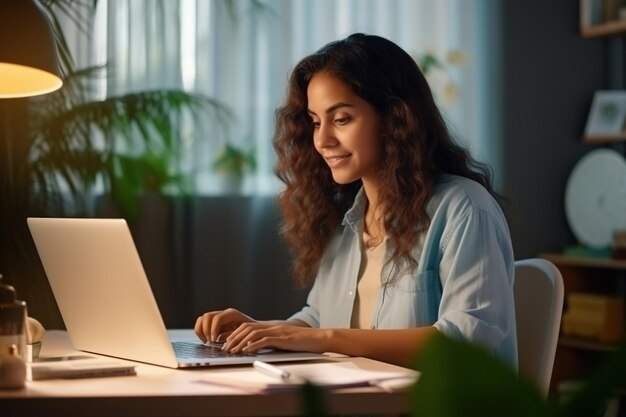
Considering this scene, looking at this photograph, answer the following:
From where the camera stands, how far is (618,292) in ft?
15.0

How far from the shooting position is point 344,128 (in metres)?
1.93

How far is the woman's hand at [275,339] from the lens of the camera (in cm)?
149

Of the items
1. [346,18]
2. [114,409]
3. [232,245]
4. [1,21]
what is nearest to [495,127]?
[346,18]

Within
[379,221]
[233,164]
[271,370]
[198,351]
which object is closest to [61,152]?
[233,164]

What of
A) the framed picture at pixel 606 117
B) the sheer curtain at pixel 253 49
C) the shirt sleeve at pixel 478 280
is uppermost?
the sheer curtain at pixel 253 49

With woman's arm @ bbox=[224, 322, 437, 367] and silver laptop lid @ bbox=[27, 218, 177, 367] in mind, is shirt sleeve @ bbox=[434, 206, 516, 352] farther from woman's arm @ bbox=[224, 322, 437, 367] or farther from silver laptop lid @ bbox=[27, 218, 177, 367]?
silver laptop lid @ bbox=[27, 218, 177, 367]

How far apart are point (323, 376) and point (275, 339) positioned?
21 cm

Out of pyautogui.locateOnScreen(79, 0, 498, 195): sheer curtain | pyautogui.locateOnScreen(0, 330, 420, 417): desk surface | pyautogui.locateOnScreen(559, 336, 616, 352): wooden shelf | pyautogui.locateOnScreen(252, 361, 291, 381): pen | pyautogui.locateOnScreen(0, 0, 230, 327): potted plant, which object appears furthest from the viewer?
pyautogui.locateOnScreen(559, 336, 616, 352): wooden shelf

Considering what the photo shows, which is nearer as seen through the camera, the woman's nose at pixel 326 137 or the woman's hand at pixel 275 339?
the woman's hand at pixel 275 339

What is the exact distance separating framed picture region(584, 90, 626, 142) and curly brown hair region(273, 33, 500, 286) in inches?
98.2

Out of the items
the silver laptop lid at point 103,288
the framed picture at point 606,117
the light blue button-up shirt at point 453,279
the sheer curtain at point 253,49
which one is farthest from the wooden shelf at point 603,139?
the silver laptop lid at point 103,288

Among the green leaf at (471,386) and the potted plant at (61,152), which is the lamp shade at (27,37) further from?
the green leaf at (471,386)

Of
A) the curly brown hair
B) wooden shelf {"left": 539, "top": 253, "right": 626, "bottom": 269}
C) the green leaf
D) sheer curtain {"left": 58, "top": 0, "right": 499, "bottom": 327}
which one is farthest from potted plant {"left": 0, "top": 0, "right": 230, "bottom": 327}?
the green leaf

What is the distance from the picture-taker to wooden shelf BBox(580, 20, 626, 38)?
13.8 ft
